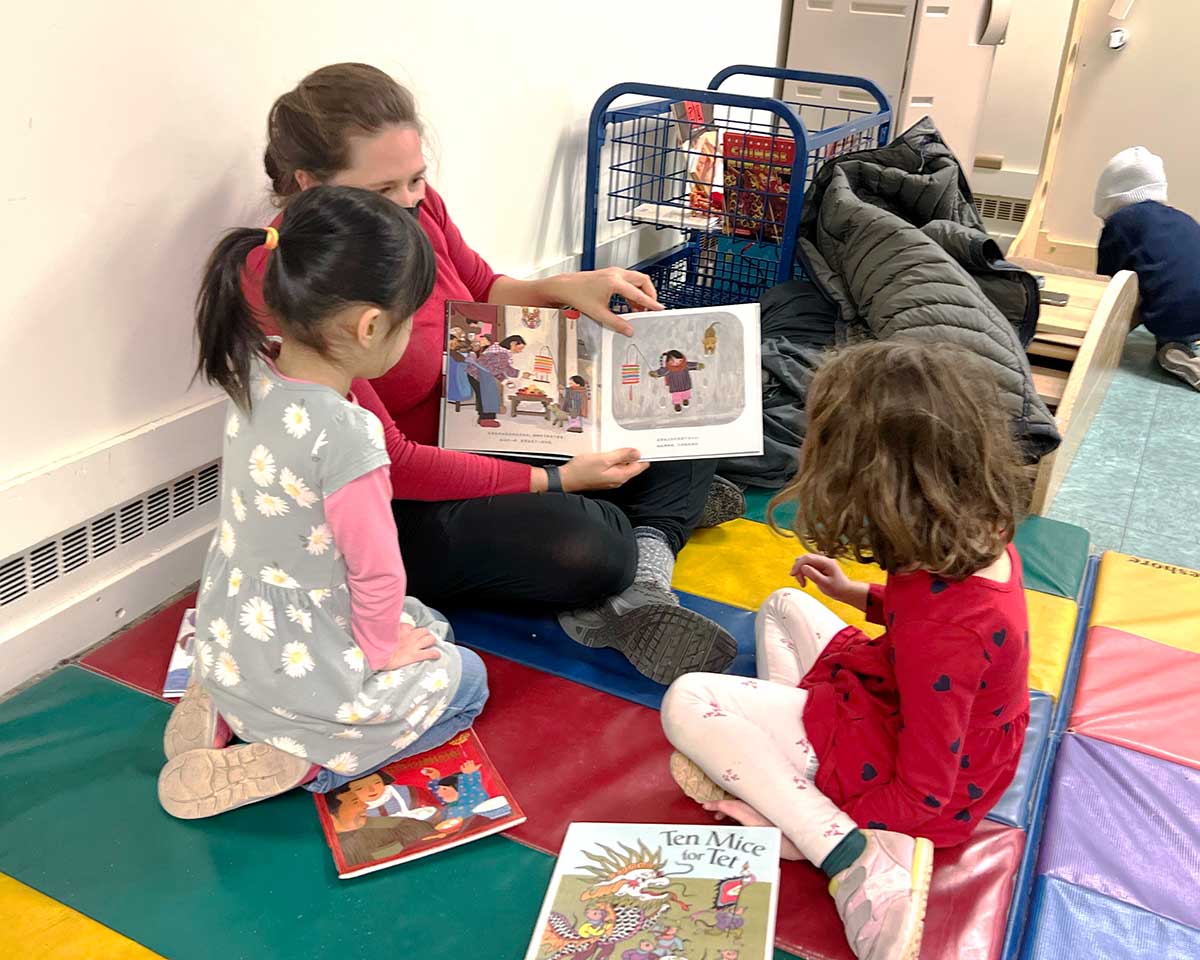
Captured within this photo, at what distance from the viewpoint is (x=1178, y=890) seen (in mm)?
1185

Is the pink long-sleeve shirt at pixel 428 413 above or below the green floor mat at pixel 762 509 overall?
above

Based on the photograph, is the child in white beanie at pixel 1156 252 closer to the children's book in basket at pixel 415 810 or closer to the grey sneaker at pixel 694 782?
the grey sneaker at pixel 694 782

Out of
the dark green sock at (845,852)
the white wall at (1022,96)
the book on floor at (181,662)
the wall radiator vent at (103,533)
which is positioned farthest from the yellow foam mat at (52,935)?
the white wall at (1022,96)

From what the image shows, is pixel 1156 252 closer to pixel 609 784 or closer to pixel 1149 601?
pixel 1149 601

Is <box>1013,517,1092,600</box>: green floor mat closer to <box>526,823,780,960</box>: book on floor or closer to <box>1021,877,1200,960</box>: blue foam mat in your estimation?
<box>1021,877,1200,960</box>: blue foam mat

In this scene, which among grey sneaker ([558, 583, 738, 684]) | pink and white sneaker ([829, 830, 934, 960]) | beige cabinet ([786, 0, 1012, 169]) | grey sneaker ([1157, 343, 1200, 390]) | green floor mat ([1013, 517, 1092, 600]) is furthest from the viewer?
beige cabinet ([786, 0, 1012, 169])

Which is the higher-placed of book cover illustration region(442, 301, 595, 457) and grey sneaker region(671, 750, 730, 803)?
book cover illustration region(442, 301, 595, 457)

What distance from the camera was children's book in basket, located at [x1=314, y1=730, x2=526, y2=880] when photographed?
118 centimetres

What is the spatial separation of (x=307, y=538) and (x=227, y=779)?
1.05ft

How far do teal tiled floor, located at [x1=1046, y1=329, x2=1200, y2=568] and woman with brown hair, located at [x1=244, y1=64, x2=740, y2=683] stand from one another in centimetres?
111

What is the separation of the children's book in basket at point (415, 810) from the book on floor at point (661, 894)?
118 millimetres

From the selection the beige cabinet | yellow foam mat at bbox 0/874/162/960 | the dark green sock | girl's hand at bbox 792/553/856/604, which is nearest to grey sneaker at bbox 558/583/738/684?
girl's hand at bbox 792/553/856/604

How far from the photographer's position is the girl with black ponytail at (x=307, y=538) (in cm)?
108

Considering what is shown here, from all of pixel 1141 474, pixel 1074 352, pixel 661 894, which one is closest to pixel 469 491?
pixel 661 894
